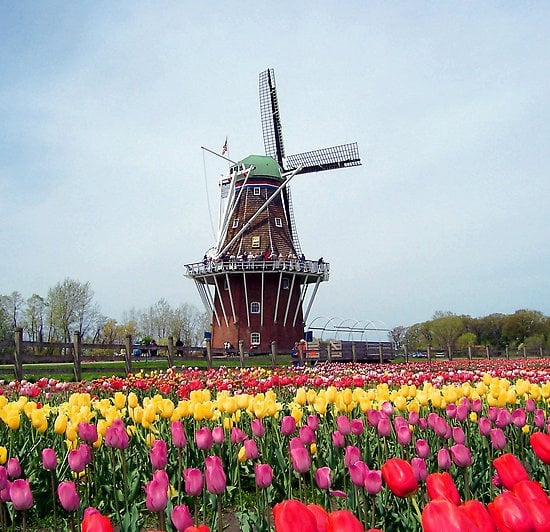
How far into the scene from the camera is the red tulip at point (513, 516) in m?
1.20

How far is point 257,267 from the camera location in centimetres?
2806

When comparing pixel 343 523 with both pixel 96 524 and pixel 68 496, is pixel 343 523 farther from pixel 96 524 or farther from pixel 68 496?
pixel 68 496

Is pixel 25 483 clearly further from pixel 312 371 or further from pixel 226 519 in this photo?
pixel 312 371

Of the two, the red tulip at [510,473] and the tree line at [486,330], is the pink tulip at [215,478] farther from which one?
the tree line at [486,330]

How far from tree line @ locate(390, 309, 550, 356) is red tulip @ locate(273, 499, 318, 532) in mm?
61225

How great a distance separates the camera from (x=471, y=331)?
67.7 m

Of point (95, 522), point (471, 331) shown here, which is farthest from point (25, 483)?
point (471, 331)

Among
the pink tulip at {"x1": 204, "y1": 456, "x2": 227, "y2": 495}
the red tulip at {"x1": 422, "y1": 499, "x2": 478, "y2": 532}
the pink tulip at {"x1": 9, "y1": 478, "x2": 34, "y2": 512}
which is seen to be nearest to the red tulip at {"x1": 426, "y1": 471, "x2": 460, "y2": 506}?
the red tulip at {"x1": 422, "y1": 499, "x2": 478, "y2": 532}

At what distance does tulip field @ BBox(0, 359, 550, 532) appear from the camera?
4.52 feet

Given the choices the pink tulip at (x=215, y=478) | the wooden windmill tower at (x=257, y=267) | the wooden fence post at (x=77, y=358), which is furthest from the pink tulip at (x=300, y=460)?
the wooden windmill tower at (x=257, y=267)

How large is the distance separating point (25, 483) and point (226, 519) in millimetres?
1768

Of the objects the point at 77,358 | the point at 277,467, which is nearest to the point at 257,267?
the point at 77,358

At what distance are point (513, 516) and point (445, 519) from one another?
239 millimetres

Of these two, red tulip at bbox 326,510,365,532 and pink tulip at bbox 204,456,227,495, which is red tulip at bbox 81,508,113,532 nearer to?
red tulip at bbox 326,510,365,532
